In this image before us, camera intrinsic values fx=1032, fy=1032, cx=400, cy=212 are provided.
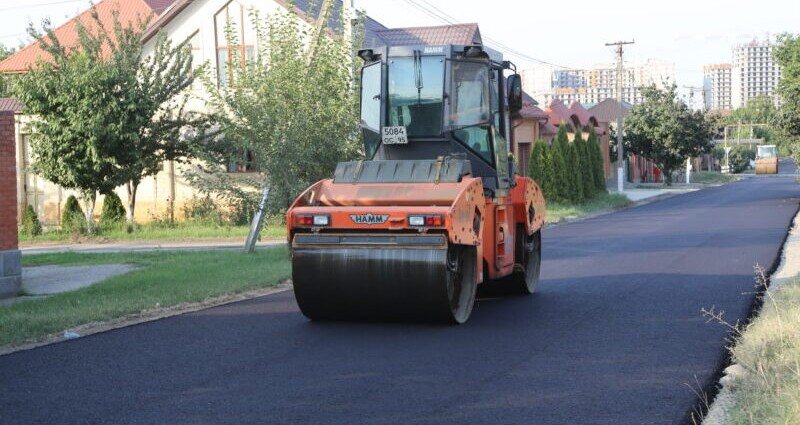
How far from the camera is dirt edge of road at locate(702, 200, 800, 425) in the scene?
6.90 metres

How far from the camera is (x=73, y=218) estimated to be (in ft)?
94.1

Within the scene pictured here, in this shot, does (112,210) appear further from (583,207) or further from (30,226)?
(583,207)

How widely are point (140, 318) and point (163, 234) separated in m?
15.6

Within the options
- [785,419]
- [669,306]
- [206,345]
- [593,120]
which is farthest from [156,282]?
[593,120]

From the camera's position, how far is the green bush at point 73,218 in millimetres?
27984

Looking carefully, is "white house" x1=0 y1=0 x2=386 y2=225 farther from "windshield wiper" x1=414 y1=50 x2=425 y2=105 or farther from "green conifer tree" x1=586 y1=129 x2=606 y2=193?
"windshield wiper" x1=414 y1=50 x2=425 y2=105

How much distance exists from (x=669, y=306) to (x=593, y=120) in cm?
5203

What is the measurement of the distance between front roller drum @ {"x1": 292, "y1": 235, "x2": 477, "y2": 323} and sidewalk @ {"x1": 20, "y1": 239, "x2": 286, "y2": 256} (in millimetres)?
12273

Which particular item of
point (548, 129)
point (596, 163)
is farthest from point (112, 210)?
point (548, 129)

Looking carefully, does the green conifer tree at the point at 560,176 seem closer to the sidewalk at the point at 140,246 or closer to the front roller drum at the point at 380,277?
the sidewalk at the point at 140,246

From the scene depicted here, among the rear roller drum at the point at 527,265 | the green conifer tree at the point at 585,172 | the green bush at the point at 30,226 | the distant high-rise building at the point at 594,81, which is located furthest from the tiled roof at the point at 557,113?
the distant high-rise building at the point at 594,81

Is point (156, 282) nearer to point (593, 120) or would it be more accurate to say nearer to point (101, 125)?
point (101, 125)

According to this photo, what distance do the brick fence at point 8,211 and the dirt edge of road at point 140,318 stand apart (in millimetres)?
3211

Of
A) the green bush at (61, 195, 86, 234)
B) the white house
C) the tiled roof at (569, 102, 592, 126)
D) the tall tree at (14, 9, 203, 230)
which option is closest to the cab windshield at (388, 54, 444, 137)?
the tall tree at (14, 9, 203, 230)
